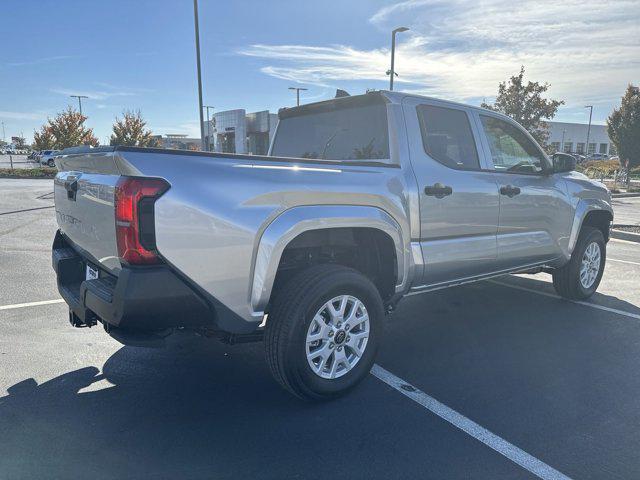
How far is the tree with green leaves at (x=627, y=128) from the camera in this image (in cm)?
2600

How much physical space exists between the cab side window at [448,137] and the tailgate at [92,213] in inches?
90.6

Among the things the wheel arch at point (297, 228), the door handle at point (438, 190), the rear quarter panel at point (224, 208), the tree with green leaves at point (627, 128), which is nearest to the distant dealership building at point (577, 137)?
the tree with green leaves at point (627, 128)

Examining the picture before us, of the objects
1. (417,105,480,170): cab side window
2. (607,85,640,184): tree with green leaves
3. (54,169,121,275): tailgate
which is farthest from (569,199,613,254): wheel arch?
(607,85,640,184): tree with green leaves

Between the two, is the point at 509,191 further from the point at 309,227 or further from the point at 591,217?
the point at 309,227

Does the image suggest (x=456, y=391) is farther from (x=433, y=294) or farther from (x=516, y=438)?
(x=433, y=294)

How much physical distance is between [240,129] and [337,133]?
41301mm

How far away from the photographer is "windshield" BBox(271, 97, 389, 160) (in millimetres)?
3816

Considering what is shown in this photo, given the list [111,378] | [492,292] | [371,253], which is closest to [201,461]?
[111,378]

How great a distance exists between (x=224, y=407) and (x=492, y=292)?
3983 mm

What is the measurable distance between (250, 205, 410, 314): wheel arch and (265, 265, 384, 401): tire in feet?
0.58

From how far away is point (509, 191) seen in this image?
433cm

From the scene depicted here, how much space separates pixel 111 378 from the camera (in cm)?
344

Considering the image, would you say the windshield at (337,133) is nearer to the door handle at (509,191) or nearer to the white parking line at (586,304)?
the door handle at (509,191)

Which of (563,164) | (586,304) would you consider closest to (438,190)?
(563,164)
